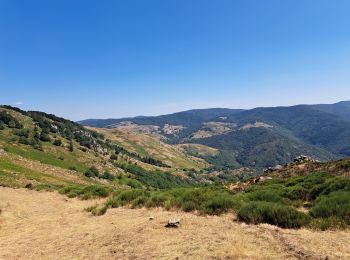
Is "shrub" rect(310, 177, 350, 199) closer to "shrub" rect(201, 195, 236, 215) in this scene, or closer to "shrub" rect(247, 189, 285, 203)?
"shrub" rect(247, 189, 285, 203)

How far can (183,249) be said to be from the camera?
13117mm

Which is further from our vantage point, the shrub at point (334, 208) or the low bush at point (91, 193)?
the low bush at point (91, 193)

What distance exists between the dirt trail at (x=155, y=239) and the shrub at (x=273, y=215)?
0.92m

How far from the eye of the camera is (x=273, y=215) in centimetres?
1596

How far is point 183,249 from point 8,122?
599 ft

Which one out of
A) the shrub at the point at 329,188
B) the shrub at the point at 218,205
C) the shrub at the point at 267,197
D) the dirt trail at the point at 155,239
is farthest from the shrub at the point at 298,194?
the dirt trail at the point at 155,239

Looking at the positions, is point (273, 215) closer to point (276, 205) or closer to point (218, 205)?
point (276, 205)

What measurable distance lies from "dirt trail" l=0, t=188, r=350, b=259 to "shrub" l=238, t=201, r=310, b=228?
3.01 feet

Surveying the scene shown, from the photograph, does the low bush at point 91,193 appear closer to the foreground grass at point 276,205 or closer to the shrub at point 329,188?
the foreground grass at point 276,205

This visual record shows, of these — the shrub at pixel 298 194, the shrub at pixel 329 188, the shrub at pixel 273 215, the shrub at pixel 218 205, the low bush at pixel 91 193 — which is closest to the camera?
the shrub at pixel 273 215

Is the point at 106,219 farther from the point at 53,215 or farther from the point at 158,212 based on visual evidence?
the point at 53,215

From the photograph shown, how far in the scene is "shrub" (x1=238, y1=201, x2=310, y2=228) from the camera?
50.0 feet

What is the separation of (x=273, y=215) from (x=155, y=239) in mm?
5488

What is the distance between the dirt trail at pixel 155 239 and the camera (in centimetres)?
1197
